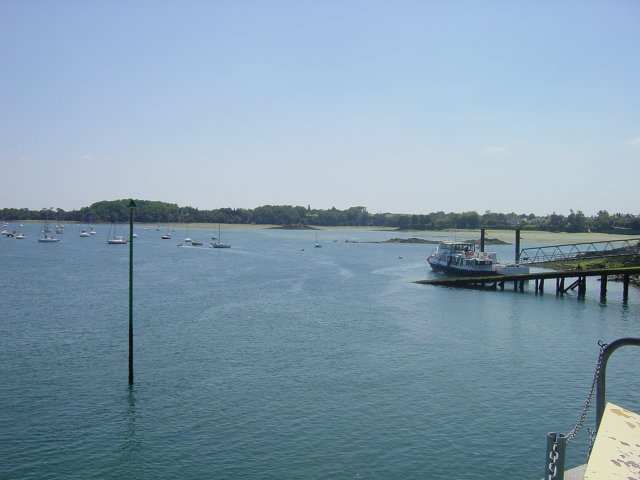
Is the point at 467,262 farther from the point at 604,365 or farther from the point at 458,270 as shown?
the point at 604,365

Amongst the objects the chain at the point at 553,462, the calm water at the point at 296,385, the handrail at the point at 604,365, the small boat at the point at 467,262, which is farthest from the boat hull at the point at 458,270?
the chain at the point at 553,462

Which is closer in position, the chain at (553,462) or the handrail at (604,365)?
the chain at (553,462)

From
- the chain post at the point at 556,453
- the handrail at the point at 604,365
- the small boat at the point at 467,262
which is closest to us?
the chain post at the point at 556,453

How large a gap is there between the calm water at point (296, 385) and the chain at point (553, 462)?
11.5 m

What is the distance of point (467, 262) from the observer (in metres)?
86.5

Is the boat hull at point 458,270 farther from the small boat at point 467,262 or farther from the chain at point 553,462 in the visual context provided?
the chain at point 553,462

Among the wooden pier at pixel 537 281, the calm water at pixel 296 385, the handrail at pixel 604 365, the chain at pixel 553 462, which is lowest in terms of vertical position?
the calm water at pixel 296 385

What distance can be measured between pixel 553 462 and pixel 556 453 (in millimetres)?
299

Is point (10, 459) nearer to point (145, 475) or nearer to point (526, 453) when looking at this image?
point (145, 475)

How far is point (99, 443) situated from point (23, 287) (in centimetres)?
5281

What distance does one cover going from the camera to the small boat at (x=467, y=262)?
80.6m

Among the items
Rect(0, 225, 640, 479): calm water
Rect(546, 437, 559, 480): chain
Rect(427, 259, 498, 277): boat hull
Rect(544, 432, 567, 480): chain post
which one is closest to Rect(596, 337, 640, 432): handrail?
Rect(544, 432, 567, 480): chain post

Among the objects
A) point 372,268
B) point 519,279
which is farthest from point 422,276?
point 519,279

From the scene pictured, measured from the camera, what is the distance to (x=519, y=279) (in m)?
74.4
